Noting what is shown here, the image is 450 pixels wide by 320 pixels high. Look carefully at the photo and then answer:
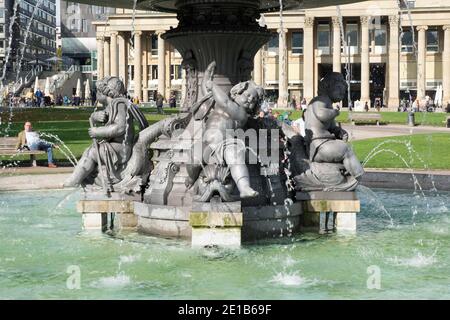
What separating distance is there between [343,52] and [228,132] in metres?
93.8

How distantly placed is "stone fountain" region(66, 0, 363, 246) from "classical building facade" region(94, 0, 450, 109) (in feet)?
260

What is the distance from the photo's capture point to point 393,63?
95688 mm

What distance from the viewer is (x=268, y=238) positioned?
37.2 feet

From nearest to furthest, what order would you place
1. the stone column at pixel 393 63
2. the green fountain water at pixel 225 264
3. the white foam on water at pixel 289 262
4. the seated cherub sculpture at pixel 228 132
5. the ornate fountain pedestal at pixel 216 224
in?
the green fountain water at pixel 225 264, the white foam on water at pixel 289 262, the ornate fountain pedestal at pixel 216 224, the seated cherub sculpture at pixel 228 132, the stone column at pixel 393 63

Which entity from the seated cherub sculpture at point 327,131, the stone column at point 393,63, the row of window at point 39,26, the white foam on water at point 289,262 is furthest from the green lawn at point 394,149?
the row of window at point 39,26

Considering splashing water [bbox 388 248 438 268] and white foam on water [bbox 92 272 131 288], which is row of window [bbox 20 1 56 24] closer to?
splashing water [bbox 388 248 438 268]

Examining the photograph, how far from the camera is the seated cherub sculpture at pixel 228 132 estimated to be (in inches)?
410

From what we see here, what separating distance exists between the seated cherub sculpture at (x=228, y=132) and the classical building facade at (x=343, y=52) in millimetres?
80559

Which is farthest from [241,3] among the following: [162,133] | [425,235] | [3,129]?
[3,129]

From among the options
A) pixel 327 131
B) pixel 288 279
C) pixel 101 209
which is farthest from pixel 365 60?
pixel 288 279

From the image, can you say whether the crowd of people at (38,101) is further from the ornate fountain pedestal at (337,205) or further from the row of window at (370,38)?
the ornate fountain pedestal at (337,205)
